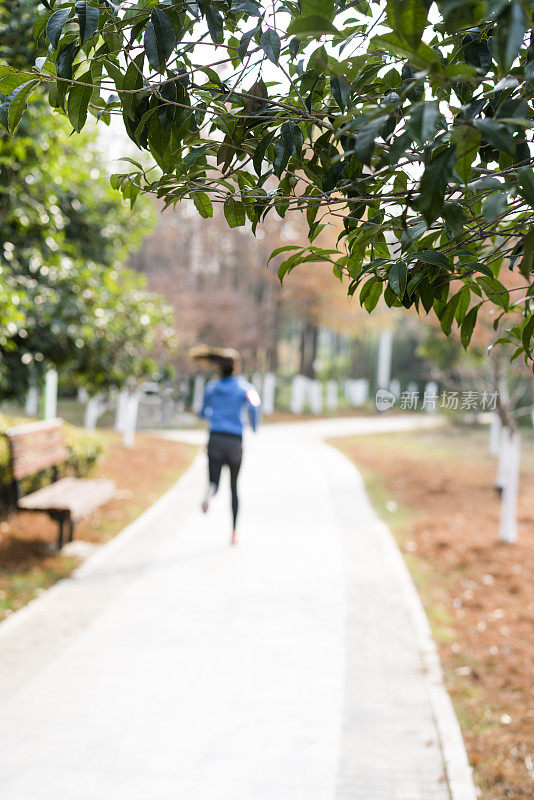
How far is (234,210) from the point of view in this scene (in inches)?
85.2

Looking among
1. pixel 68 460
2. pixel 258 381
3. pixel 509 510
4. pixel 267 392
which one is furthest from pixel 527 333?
pixel 258 381

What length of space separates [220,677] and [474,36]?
153 inches

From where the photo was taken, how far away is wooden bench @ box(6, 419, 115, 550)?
22.4ft

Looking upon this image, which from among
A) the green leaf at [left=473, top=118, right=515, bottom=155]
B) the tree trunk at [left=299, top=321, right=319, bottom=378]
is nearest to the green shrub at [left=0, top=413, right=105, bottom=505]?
the green leaf at [left=473, top=118, right=515, bottom=155]

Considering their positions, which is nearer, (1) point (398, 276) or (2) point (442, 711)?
(1) point (398, 276)

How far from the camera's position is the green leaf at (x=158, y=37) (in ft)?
5.46

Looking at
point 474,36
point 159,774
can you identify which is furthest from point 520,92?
point 159,774

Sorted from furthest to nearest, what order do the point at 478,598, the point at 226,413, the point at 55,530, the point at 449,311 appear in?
the point at 55,530
the point at 226,413
the point at 478,598
the point at 449,311

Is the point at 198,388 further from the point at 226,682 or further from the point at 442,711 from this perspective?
the point at 442,711

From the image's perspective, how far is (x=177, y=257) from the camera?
3338 centimetres

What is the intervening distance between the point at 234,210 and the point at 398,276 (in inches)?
24.3

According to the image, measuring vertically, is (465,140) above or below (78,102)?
below

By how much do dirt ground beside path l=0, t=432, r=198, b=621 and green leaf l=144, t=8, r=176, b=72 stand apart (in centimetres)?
488

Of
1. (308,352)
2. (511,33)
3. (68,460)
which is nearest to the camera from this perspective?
(511,33)
